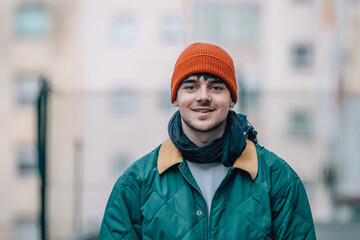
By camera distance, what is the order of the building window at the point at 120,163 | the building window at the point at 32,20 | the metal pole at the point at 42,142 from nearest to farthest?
the metal pole at the point at 42,142 → the building window at the point at 120,163 → the building window at the point at 32,20

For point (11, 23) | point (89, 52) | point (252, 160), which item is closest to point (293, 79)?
point (89, 52)

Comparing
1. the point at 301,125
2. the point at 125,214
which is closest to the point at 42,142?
the point at 125,214

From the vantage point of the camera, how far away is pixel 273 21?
17.7 metres

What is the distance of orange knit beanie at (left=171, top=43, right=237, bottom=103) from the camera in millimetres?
1894

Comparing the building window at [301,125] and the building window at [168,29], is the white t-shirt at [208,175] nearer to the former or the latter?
the building window at [301,125]

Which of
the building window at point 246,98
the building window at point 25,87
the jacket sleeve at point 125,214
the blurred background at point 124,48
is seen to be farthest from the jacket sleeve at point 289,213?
the building window at point 25,87

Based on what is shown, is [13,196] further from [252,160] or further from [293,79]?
[252,160]

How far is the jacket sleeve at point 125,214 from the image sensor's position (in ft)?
6.15

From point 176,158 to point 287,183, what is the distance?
1.16 ft

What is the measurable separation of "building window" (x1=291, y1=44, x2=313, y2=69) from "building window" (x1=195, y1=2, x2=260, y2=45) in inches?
49.0

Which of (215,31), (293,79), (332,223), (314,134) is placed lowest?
(332,223)

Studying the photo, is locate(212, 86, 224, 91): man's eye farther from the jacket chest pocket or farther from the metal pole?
the metal pole

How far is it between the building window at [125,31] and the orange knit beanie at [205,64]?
1665 cm

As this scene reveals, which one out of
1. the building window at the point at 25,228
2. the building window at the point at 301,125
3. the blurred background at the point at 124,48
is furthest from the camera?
the blurred background at the point at 124,48
